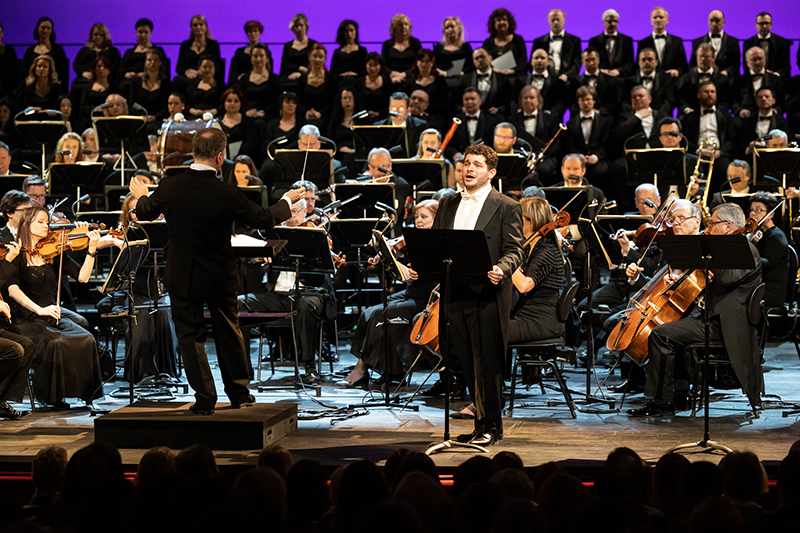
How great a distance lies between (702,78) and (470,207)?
16.6 feet

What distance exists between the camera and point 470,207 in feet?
13.4

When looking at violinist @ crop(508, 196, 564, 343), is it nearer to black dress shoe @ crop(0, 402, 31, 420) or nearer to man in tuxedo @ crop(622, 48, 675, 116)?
black dress shoe @ crop(0, 402, 31, 420)

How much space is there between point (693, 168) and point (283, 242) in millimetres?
4656

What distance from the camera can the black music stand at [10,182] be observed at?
23.8 feet

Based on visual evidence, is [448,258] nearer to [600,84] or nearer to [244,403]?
[244,403]

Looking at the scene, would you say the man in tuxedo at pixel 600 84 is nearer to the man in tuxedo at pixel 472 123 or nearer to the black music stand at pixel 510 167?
the man in tuxedo at pixel 472 123

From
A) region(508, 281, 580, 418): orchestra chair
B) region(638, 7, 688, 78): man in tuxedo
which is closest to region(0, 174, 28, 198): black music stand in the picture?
region(508, 281, 580, 418): orchestra chair

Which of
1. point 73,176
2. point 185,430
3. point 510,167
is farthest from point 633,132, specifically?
point 185,430

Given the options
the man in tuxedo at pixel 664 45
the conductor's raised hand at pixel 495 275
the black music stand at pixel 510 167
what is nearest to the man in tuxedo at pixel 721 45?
the man in tuxedo at pixel 664 45

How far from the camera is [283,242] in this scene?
4.21 metres

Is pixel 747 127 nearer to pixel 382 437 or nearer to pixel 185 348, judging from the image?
pixel 382 437

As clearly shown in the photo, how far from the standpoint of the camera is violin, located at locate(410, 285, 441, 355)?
482 centimetres

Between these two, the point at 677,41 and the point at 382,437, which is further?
the point at 677,41

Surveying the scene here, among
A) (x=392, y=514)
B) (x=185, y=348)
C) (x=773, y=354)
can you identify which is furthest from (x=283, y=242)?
(x=773, y=354)
